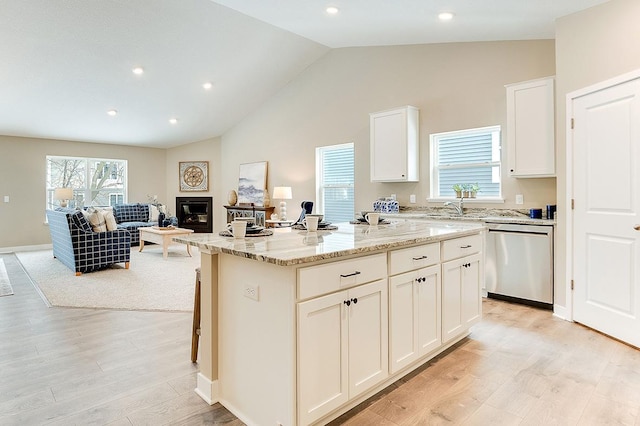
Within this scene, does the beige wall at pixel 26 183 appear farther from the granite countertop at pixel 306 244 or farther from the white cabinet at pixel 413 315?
the white cabinet at pixel 413 315

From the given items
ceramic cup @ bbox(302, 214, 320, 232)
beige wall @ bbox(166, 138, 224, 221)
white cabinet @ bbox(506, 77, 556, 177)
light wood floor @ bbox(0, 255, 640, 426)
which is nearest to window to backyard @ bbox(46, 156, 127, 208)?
beige wall @ bbox(166, 138, 224, 221)

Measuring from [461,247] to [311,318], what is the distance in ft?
5.06

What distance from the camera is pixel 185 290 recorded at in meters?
4.48

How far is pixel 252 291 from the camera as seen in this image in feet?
6.07

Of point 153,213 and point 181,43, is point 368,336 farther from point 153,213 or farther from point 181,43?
point 153,213

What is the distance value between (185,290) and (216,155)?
5.31 meters

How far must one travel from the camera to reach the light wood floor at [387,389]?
1964mm

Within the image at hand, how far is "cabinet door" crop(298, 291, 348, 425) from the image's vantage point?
1683 mm

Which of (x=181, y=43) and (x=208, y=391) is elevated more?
(x=181, y=43)

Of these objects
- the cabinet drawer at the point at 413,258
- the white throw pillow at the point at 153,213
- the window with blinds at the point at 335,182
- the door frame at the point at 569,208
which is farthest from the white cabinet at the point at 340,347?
the white throw pillow at the point at 153,213

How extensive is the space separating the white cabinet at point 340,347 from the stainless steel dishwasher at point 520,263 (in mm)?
2473

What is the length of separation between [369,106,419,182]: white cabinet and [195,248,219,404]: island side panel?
3563mm

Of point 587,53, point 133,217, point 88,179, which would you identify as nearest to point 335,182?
point 587,53

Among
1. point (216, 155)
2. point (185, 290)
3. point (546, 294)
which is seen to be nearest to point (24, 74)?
point (185, 290)
